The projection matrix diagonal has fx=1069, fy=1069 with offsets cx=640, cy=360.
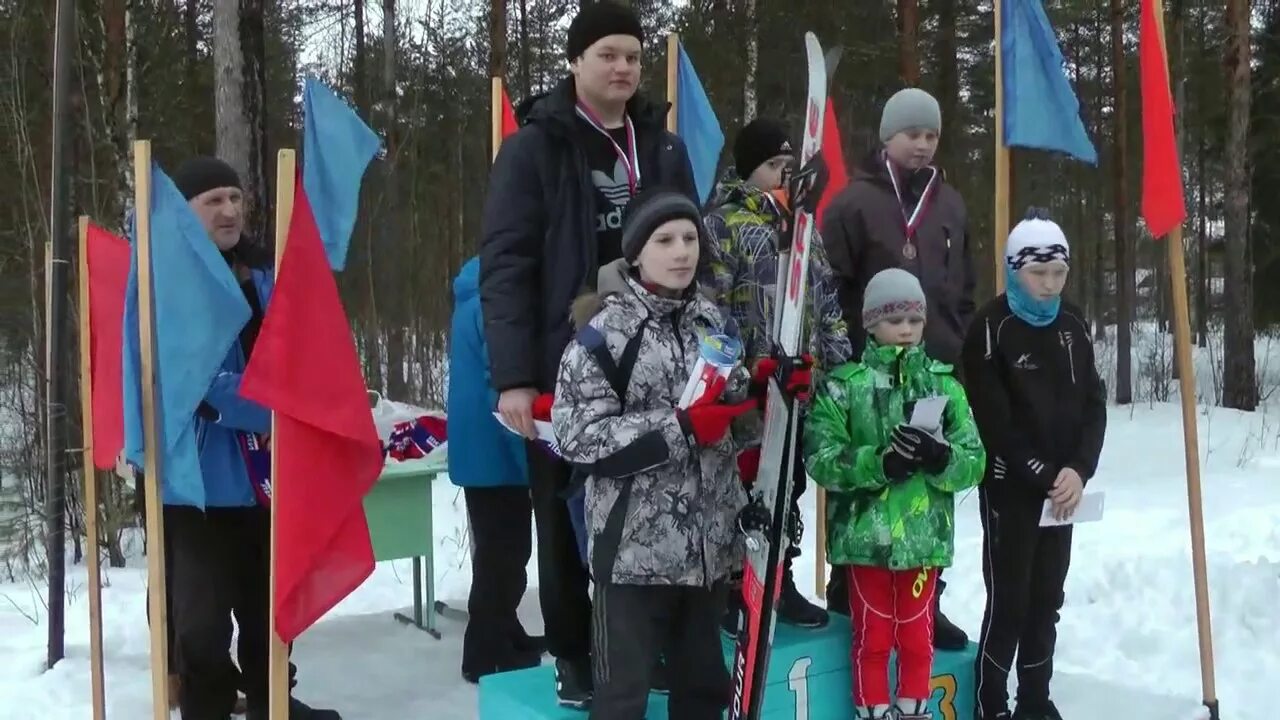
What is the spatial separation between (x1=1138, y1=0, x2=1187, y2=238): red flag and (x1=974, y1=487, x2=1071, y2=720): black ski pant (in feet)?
4.01

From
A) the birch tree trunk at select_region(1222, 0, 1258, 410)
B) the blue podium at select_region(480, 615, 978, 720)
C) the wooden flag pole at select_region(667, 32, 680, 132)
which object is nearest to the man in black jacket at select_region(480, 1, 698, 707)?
the blue podium at select_region(480, 615, 978, 720)

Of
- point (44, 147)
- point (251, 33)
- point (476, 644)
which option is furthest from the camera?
point (44, 147)

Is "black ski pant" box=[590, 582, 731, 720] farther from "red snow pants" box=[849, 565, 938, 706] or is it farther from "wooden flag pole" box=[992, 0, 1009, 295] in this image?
"wooden flag pole" box=[992, 0, 1009, 295]

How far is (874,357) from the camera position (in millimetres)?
2996

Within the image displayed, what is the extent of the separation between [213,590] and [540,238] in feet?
4.45

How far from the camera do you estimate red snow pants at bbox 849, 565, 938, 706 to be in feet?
9.89

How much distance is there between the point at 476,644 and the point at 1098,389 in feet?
7.86

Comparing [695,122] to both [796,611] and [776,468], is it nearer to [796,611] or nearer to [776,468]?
[796,611]

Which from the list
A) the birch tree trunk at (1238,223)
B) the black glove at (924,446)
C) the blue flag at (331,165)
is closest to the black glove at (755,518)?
the black glove at (924,446)

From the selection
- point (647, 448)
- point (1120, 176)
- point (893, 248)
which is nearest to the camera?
point (647, 448)

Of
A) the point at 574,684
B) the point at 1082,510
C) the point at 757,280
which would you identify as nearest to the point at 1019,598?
the point at 1082,510

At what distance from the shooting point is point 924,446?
2.77 m

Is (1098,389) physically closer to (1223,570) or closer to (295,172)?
(1223,570)

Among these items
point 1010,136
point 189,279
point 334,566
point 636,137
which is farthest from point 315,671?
point 1010,136
